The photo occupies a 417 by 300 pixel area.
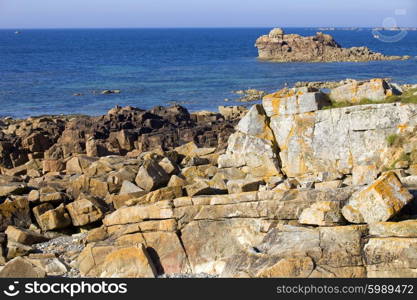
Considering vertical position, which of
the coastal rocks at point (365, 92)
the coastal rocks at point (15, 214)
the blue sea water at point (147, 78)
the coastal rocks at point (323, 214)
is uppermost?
the coastal rocks at point (365, 92)

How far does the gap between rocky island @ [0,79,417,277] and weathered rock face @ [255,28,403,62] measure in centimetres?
10617

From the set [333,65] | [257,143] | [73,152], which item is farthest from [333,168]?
[333,65]

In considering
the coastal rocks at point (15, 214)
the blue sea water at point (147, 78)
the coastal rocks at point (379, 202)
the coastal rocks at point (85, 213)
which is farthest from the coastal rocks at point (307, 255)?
the blue sea water at point (147, 78)

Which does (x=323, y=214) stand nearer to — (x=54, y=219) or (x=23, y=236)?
(x=23, y=236)

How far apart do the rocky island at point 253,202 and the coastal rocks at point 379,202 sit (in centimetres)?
3

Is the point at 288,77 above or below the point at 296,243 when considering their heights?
below

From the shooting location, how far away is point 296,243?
1605 cm

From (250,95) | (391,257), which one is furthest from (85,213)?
(250,95)

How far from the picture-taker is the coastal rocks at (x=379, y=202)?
15.9m

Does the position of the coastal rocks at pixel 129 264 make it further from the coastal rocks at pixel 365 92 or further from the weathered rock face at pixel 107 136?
the weathered rock face at pixel 107 136

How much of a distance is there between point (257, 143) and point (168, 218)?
710cm


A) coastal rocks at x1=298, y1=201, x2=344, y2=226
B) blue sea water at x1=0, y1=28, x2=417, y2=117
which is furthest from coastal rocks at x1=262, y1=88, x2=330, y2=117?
blue sea water at x1=0, y1=28, x2=417, y2=117

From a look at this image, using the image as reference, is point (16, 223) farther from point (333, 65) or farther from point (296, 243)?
point (333, 65)

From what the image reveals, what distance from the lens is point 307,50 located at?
14062 cm
